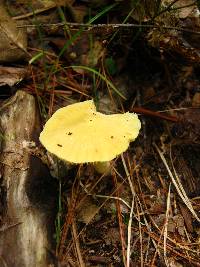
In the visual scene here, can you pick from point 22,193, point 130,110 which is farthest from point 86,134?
point 130,110

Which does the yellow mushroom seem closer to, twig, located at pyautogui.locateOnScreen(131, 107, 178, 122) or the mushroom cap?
the mushroom cap

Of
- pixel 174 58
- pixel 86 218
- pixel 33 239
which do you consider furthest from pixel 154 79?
pixel 33 239

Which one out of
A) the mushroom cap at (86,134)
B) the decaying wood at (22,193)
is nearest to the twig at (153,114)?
the mushroom cap at (86,134)

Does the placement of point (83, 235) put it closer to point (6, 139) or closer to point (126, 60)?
point (6, 139)

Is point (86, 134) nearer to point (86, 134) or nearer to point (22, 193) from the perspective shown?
point (86, 134)

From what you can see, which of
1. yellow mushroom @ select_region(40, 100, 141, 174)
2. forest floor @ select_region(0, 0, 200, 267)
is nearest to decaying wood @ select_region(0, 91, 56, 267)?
forest floor @ select_region(0, 0, 200, 267)
